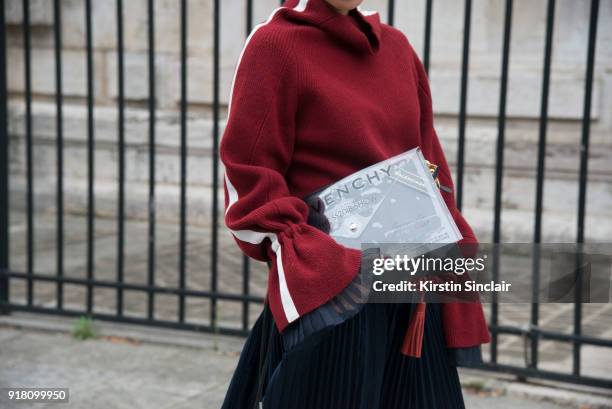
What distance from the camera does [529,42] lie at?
694 centimetres

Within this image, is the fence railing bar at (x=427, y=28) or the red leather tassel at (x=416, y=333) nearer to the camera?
the red leather tassel at (x=416, y=333)

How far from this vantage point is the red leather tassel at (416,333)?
2248 millimetres

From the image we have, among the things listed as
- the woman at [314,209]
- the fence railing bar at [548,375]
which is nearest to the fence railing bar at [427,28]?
the fence railing bar at [548,375]

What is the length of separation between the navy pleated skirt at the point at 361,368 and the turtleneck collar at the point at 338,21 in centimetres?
64

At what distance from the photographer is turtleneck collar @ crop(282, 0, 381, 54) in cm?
226

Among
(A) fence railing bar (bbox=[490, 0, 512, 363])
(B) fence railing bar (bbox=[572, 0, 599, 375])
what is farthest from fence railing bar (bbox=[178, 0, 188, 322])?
(B) fence railing bar (bbox=[572, 0, 599, 375])

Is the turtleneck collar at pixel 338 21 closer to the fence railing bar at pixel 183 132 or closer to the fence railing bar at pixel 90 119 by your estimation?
the fence railing bar at pixel 183 132

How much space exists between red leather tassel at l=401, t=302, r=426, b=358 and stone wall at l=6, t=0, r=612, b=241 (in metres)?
4.56

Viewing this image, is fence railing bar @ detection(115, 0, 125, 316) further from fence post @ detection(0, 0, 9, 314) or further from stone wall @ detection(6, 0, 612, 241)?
stone wall @ detection(6, 0, 612, 241)

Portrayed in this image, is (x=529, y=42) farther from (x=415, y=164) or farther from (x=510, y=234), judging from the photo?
(x=415, y=164)

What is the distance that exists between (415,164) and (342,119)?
202 mm

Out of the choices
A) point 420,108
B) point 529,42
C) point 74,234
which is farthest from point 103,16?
point 420,108

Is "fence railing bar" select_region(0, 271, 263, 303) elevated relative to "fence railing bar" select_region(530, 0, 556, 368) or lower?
lower

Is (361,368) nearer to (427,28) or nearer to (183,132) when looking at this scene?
(427,28)
